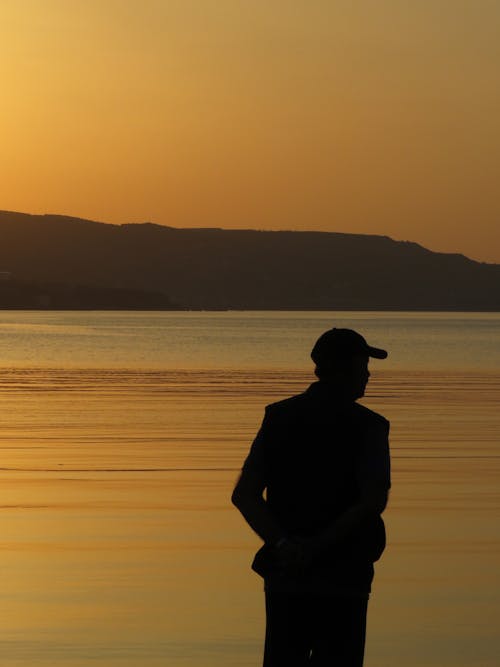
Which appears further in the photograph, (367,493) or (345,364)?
(345,364)

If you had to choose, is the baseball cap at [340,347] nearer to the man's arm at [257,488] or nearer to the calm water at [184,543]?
the man's arm at [257,488]

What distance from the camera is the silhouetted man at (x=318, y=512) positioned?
238 inches

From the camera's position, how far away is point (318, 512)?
19.9 feet

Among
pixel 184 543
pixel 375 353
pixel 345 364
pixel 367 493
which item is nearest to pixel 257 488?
pixel 367 493

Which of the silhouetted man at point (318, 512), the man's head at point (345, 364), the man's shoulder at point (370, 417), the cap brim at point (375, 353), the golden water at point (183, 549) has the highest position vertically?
the golden water at point (183, 549)

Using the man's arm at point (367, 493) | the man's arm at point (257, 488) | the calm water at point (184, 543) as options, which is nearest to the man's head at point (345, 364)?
the man's arm at point (367, 493)

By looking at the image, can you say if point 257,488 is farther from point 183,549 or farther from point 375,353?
point 183,549

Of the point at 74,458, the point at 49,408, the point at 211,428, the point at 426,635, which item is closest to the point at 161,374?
the point at 49,408

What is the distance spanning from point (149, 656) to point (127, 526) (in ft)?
18.5

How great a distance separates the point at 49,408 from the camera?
3638 centimetres

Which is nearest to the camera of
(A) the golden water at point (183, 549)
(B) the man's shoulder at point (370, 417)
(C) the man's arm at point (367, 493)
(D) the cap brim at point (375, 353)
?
(C) the man's arm at point (367, 493)

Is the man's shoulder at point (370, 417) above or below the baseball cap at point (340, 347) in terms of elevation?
below

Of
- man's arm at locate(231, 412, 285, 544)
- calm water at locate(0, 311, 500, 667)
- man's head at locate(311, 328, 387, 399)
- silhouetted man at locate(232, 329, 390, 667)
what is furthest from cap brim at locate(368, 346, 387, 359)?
calm water at locate(0, 311, 500, 667)

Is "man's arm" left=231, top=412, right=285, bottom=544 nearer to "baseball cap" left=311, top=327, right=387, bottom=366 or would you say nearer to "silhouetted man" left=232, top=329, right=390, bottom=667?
"silhouetted man" left=232, top=329, right=390, bottom=667
